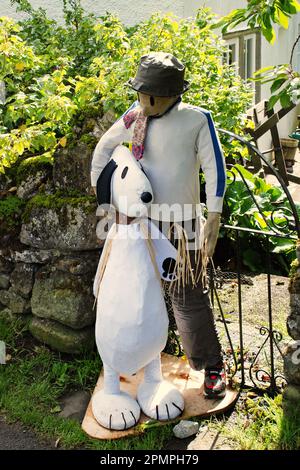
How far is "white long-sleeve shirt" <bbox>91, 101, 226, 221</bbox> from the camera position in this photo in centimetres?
283

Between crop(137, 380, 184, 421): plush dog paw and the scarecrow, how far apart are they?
38 centimetres

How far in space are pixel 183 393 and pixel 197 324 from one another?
46cm

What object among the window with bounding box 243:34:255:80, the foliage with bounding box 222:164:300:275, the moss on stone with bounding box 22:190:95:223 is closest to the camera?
the moss on stone with bounding box 22:190:95:223

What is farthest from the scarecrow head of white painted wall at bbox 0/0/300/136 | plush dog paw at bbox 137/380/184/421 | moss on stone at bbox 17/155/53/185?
white painted wall at bbox 0/0/300/136

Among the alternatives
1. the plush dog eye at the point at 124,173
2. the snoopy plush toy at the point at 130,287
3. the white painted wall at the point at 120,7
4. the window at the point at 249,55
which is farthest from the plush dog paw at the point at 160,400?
the window at the point at 249,55

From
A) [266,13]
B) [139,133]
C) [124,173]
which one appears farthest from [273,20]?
[124,173]

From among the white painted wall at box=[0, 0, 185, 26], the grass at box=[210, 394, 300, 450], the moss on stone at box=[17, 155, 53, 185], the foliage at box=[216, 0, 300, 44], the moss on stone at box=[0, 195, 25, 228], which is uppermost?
the white painted wall at box=[0, 0, 185, 26]

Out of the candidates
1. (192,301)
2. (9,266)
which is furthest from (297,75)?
(9,266)

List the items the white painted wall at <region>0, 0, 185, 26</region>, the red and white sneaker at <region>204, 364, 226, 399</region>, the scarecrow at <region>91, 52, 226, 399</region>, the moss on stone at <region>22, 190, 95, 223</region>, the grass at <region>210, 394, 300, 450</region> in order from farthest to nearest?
1. the white painted wall at <region>0, 0, 185, 26</region>
2. the moss on stone at <region>22, 190, 95, 223</region>
3. the red and white sneaker at <region>204, 364, 226, 399</region>
4. the grass at <region>210, 394, 300, 450</region>
5. the scarecrow at <region>91, 52, 226, 399</region>

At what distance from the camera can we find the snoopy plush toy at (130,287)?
2912mm

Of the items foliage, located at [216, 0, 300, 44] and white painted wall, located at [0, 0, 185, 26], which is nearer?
foliage, located at [216, 0, 300, 44]

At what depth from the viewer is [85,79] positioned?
13.3ft

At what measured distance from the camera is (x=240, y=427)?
312cm

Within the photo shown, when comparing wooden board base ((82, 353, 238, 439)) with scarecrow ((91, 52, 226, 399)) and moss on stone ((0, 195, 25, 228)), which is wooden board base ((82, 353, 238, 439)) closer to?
scarecrow ((91, 52, 226, 399))
